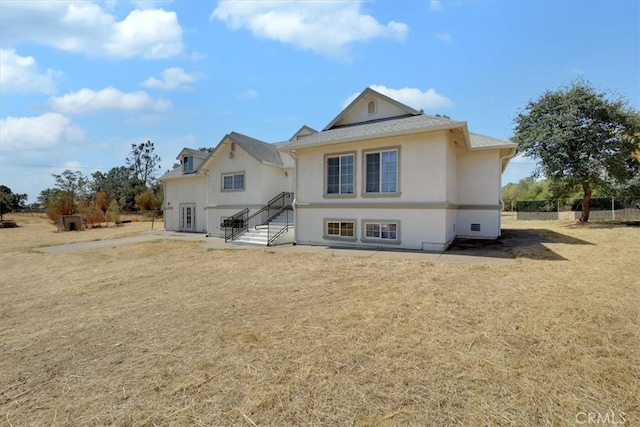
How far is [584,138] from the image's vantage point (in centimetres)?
1869

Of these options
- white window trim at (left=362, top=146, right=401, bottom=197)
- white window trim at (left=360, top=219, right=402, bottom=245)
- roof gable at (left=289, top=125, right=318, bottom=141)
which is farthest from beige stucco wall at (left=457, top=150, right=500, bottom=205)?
roof gable at (left=289, top=125, right=318, bottom=141)

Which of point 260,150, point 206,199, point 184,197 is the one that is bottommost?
point 206,199

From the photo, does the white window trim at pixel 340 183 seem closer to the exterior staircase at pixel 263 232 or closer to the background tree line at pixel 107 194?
the exterior staircase at pixel 263 232

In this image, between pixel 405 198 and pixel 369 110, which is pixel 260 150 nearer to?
pixel 369 110

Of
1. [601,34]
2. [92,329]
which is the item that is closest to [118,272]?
[92,329]

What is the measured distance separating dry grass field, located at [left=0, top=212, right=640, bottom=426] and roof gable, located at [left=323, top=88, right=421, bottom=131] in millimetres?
8748

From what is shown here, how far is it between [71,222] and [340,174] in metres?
24.1

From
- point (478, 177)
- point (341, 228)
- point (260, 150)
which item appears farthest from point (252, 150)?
point (478, 177)

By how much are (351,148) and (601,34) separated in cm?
1057

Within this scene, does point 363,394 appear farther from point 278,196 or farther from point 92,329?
point 278,196

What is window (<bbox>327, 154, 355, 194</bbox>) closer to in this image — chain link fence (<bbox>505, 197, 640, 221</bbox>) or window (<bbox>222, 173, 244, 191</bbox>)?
window (<bbox>222, 173, 244, 191</bbox>)

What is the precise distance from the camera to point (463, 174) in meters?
14.5

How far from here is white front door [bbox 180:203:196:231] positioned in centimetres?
2242

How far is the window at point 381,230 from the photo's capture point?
11725mm
